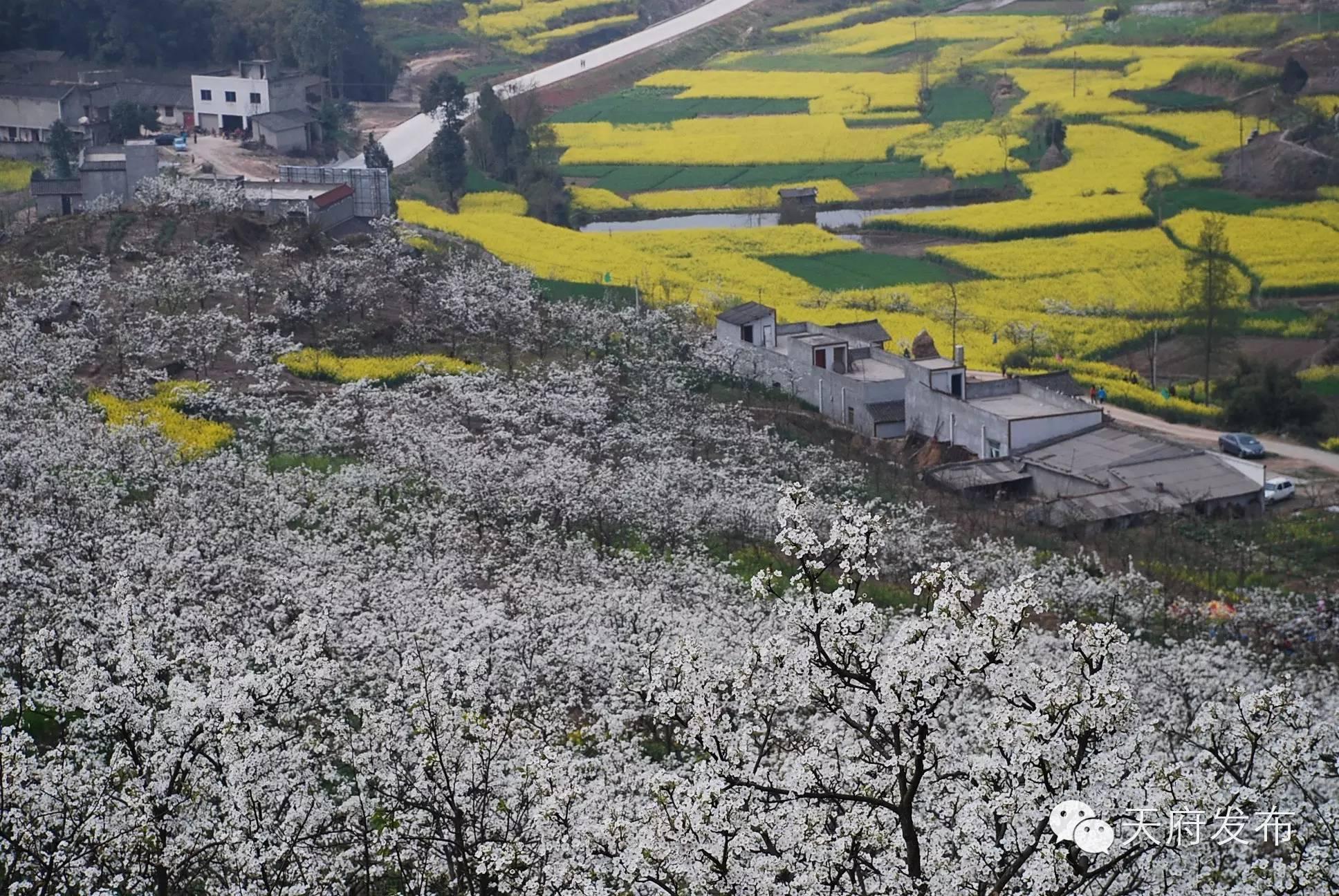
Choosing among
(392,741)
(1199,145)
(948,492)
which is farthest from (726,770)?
(1199,145)

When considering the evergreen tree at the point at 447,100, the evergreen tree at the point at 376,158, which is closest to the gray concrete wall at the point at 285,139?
the evergreen tree at the point at 376,158

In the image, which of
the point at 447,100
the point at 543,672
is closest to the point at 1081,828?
the point at 543,672

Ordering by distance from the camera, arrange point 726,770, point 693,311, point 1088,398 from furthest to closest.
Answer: point 693,311 < point 1088,398 < point 726,770

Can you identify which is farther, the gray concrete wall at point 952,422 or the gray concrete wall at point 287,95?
the gray concrete wall at point 287,95

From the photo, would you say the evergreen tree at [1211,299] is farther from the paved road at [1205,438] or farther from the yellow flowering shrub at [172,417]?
the yellow flowering shrub at [172,417]

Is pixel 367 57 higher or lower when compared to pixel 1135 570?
higher

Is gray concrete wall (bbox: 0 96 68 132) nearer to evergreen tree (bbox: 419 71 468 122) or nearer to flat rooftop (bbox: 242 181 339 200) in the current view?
flat rooftop (bbox: 242 181 339 200)

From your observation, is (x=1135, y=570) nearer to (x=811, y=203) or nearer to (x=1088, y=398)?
(x=1088, y=398)

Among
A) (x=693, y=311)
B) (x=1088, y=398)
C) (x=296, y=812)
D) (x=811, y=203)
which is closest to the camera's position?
(x=296, y=812)
